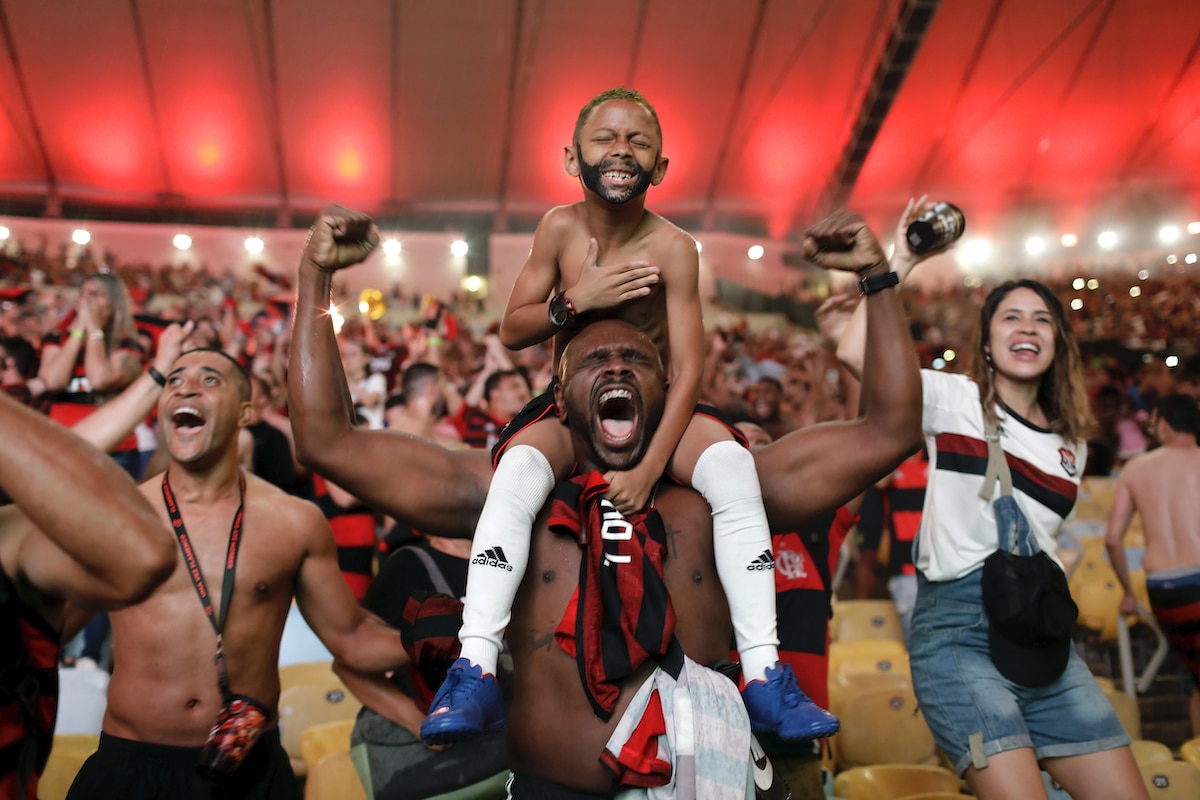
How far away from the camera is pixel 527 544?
2193 millimetres

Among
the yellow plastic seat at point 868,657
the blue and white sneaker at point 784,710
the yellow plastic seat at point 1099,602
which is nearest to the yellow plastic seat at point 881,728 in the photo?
the yellow plastic seat at point 868,657

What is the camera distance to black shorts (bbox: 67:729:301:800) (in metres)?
2.77

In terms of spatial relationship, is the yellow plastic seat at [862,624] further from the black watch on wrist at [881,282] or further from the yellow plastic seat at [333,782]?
the black watch on wrist at [881,282]

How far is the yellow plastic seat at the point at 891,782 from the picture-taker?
3.64m

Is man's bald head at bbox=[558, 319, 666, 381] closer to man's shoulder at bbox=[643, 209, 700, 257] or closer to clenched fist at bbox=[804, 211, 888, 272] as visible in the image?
man's shoulder at bbox=[643, 209, 700, 257]

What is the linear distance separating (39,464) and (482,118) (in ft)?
76.7

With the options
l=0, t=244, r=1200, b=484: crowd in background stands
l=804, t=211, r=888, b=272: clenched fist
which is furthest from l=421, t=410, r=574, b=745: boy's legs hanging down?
l=804, t=211, r=888, b=272: clenched fist

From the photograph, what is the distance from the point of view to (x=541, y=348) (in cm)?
1355

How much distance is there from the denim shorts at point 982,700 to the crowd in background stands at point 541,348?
94 centimetres

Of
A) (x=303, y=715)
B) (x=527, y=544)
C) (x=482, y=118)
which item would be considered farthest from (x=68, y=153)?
(x=527, y=544)

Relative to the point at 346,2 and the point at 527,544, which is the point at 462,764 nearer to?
the point at 527,544

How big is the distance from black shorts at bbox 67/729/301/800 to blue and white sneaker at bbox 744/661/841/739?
5.24ft

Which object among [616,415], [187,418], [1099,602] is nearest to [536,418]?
[616,415]

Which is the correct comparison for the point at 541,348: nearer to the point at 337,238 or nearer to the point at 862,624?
the point at 862,624
